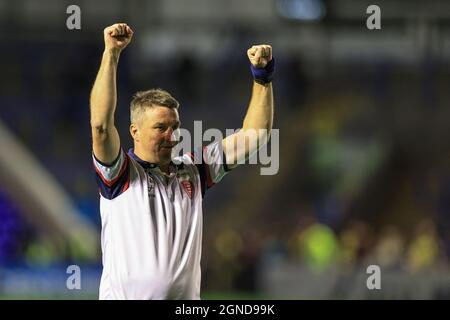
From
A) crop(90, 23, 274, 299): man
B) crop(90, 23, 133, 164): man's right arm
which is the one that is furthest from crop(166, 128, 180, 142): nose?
crop(90, 23, 133, 164): man's right arm

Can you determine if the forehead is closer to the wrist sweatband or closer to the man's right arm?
the man's right arm

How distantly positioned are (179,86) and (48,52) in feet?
10.7

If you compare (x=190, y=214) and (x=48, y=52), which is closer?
(x=190, y=214)

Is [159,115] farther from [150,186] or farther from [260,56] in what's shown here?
[260,56]

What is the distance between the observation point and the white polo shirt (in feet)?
18.4

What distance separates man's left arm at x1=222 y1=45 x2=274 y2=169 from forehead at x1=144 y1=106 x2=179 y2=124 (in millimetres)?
558

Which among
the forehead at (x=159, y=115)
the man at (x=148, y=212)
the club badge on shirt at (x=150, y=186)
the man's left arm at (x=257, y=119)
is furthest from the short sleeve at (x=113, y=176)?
the man's left arm at (x=257, y=119)

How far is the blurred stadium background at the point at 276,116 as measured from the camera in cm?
2042

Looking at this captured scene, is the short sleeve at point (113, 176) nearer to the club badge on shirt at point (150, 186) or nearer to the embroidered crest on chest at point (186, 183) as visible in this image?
the club badge on shirt at point (150, 186)

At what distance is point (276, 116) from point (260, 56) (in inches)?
690

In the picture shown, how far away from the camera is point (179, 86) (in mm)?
23188

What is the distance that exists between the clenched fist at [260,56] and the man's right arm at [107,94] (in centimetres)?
92

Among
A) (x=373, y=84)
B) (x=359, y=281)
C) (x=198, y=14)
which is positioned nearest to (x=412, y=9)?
(x=373, y=84)
